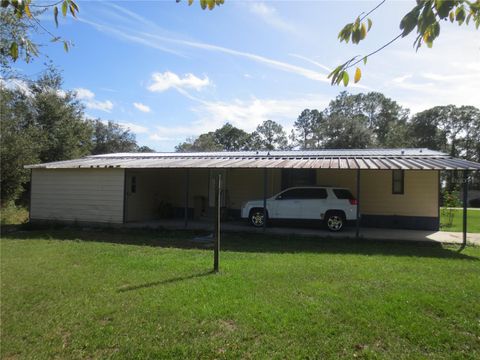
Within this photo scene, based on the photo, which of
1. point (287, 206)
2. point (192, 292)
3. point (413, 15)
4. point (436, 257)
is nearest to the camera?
point (413, 15)

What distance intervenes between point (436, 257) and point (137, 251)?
7.19 metres

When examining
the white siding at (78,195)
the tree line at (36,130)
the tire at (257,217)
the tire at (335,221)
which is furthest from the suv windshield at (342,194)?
the tree line at (36,130)

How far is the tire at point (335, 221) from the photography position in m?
12.8

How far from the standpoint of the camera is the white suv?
12.7m

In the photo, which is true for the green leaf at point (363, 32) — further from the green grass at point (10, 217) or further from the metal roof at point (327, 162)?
the green grass at point (10, 217)

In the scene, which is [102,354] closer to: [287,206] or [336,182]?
[287,206]

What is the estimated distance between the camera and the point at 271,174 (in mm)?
16391

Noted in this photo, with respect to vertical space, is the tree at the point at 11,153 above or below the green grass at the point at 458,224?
above

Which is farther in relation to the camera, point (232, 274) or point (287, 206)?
point (287, 206)

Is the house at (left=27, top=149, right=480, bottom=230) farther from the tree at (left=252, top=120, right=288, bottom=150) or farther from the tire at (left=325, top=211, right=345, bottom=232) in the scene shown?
the tree at (left=252, top=120, right=288, bottom=150)

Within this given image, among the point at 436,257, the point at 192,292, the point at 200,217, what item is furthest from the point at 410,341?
the point at 200,217

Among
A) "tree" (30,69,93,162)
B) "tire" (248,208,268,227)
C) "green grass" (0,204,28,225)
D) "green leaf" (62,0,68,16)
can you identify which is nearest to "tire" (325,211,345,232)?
"tire" (248,208,268,227)

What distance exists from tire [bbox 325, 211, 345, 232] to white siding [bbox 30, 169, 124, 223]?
7.75 meters

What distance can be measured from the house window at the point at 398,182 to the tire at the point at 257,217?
5.41m
